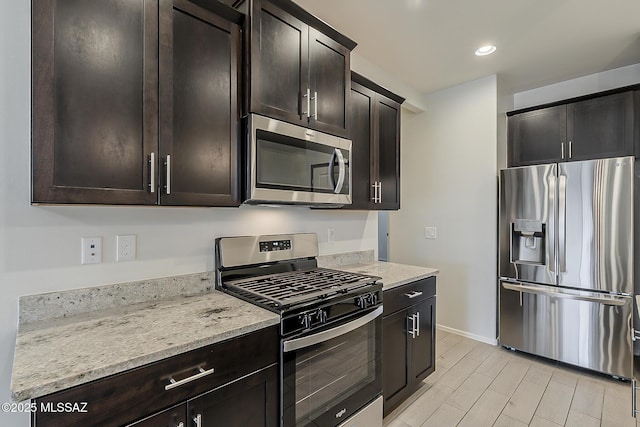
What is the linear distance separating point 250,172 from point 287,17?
0.91 m

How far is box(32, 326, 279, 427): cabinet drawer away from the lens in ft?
2.74

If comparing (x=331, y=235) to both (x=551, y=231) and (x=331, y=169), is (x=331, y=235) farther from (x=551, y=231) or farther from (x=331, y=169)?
(x=551, y=231)

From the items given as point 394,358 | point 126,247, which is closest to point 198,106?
point 126,247

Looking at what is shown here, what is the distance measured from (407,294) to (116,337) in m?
1.70

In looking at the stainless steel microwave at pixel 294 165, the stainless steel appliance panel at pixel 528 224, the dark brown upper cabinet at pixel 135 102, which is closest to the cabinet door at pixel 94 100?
the dark brown upper cabinet at pixel 135 102

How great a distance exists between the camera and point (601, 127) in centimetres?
289

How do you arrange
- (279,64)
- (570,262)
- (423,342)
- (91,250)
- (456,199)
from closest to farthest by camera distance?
1. (91,250)
2. (279,64)
3. (423,342)
4. (570,262)
5. (456,199)

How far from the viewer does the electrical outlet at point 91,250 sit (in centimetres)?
134

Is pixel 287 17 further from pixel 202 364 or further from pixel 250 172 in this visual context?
pixel 202 364

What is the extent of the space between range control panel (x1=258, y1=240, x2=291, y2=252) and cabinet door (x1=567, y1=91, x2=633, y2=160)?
3.04m

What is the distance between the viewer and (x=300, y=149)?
1.74 meters

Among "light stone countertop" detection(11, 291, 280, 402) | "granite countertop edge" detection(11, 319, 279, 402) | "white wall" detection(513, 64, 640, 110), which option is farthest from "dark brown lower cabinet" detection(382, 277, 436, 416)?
"white wall" detection(513, 64, 640, 110)

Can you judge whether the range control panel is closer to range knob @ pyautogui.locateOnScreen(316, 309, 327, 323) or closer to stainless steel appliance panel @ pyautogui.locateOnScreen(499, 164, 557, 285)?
range knob @ pyautogui.locateOnScreen(316, 309, 327, 323)

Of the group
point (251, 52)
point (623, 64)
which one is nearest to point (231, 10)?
point (251, 52)
